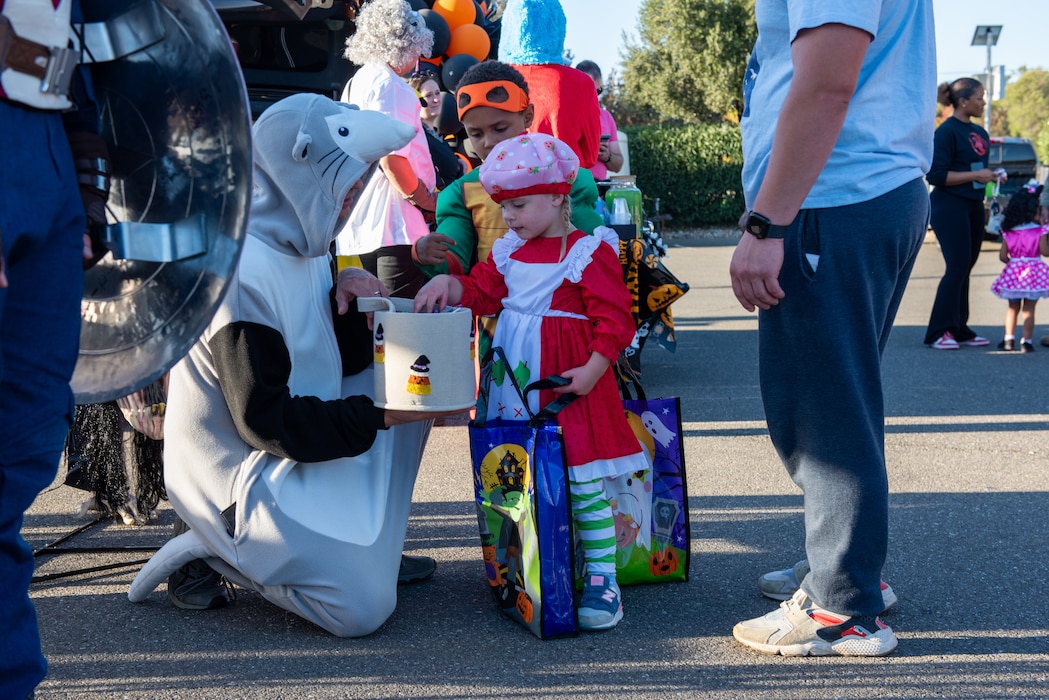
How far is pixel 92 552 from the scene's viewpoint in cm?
373

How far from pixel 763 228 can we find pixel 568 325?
2.61ft

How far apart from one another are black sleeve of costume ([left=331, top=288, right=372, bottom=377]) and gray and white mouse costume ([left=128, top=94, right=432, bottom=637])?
22cm

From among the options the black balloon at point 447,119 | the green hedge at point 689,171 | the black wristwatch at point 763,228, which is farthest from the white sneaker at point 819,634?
the green hedge at point 689,171

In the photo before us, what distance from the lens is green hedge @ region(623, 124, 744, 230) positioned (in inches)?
A: 909

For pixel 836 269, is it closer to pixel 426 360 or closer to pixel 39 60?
pixel 426 360

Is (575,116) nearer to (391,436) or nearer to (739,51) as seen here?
(391,436)

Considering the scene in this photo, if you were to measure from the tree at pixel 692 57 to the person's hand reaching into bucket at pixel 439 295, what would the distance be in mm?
27624

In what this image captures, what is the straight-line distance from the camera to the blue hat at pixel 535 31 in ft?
15.5

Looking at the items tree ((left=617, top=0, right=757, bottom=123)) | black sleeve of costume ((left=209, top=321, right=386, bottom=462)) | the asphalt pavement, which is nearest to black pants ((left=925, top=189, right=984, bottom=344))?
the asphalt pavement

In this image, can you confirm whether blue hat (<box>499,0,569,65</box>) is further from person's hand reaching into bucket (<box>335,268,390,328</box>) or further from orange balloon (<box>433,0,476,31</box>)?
orange balloon (<box>433,0,476,31</box>)

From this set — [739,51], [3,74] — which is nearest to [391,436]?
[3,74]

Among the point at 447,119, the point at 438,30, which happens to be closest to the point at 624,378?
the point at 447,119

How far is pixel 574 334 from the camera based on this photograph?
10.3 ft

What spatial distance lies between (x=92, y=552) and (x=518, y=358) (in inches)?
70.3
